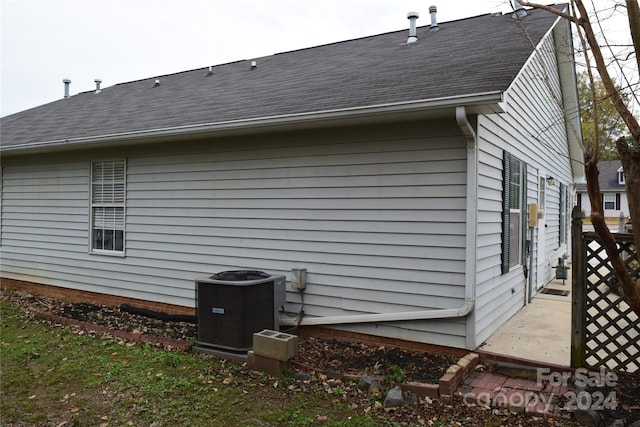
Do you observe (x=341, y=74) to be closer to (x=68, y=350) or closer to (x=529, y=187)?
(x=529, y=187)

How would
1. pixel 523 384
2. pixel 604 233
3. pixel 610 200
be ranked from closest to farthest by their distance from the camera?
pixel 604 233 < pixel 523 384 < pixel 610 200

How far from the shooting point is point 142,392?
3945 mm

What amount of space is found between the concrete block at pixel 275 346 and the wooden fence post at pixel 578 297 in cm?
251

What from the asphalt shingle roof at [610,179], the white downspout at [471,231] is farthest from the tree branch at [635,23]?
the asphalt shingle roof at [610,179]

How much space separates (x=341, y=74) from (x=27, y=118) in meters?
8.46

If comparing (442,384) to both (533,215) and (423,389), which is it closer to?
(423,389)

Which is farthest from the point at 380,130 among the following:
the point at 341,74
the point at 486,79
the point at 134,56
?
the point at 134,56

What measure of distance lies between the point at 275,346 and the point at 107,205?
465 cm

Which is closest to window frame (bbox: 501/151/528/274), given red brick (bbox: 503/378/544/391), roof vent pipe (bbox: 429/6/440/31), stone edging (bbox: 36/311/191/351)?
red brick (bbox: 503/378/544/391)

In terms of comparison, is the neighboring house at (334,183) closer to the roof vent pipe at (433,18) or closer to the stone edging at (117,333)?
the roof vent pipe at (433,18)

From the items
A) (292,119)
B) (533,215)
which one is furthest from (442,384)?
(533,215)

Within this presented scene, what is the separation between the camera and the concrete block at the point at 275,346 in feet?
13.9

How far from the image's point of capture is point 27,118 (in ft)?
35.7

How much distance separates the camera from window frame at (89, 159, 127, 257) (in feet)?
24.0
